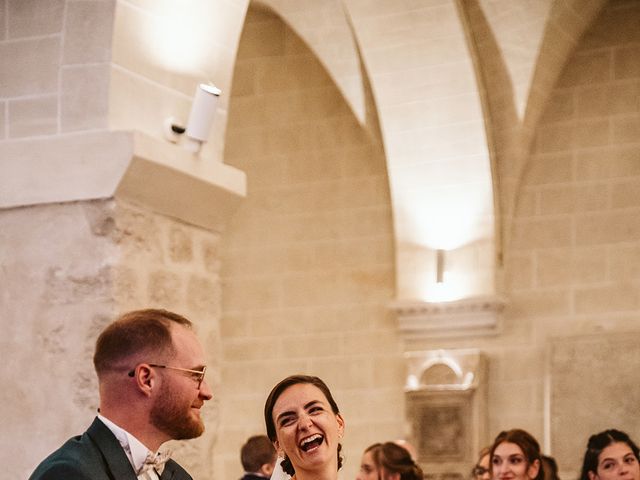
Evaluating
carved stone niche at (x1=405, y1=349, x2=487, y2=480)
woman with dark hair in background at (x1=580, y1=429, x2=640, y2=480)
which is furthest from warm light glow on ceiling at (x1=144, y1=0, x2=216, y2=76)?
carved stone niche at (x1=405, y1=349, x2=487, y2=480)

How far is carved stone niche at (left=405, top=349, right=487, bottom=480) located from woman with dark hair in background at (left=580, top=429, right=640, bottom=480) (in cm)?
308

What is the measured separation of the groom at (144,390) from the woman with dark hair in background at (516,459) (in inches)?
110

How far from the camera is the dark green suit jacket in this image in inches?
101

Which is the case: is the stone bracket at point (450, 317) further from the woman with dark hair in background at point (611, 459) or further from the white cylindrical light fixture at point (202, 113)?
the white cylindrical light fixture at point (202, 113)

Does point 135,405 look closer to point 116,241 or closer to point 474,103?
point 116,241

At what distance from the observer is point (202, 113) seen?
15.2 feet

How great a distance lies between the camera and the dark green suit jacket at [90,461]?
257 centimetres

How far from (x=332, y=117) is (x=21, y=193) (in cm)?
532

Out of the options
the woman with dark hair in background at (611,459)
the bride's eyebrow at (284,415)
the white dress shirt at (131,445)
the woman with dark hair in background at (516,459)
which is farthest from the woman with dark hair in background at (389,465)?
the white dress shirt at (131,445)

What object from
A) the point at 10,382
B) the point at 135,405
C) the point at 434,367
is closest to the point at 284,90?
the point at 434,367

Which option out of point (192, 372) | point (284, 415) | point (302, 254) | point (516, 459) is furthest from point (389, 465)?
point (302, 254)

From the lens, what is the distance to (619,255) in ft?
27.8

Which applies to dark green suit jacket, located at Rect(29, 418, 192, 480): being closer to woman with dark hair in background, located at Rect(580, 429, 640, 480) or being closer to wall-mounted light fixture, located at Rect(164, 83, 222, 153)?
wall-mounted light fixture, located at Rect(164, 83, 222, 153)

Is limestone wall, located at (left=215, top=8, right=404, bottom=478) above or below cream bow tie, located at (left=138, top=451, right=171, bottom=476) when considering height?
above
